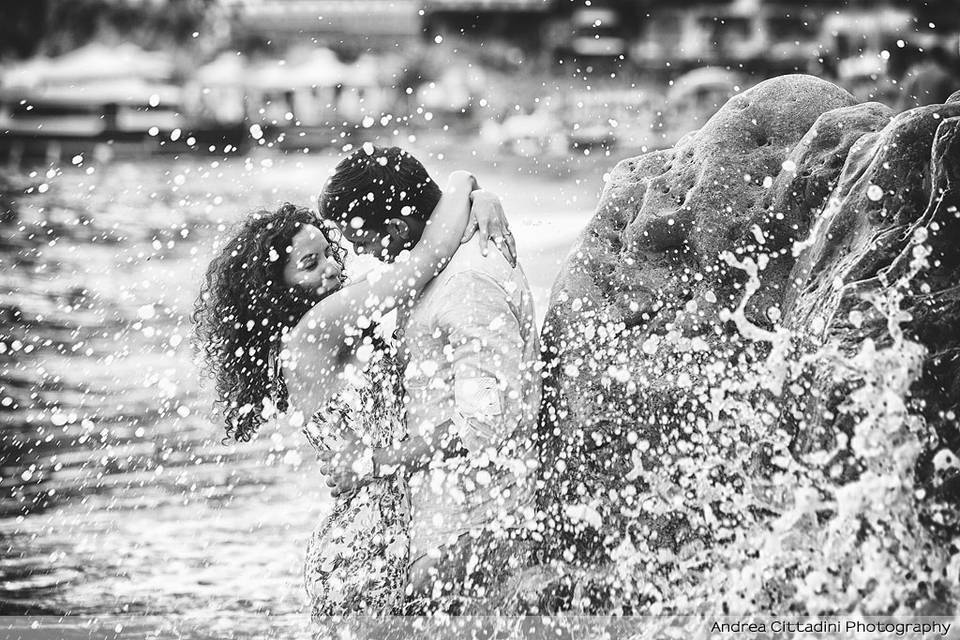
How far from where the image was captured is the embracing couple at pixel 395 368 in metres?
3.26

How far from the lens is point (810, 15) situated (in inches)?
1347

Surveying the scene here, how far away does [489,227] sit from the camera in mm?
3461

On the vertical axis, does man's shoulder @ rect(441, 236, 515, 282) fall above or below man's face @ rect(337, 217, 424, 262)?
below

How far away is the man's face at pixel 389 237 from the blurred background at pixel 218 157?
34.5 inches

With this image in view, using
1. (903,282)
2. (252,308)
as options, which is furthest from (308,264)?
(903,282)

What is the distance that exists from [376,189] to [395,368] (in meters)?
0.59

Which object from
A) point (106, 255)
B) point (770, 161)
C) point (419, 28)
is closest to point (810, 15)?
point (419, 28)

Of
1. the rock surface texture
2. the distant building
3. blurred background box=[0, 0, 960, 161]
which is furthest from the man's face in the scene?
the distant building

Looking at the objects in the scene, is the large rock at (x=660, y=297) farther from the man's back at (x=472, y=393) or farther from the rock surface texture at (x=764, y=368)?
the man's back at (x=472, y=393)

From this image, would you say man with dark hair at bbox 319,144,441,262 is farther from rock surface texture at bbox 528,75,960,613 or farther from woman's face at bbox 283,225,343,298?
rock surface texture at bbox 528,75,960,613

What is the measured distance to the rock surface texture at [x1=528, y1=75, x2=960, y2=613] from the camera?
2.67 m

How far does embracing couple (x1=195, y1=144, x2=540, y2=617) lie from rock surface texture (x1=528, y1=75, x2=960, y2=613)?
0.24m

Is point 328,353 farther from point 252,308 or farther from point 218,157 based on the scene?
point 218,157

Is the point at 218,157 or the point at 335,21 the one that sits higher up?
the point at 335,21
